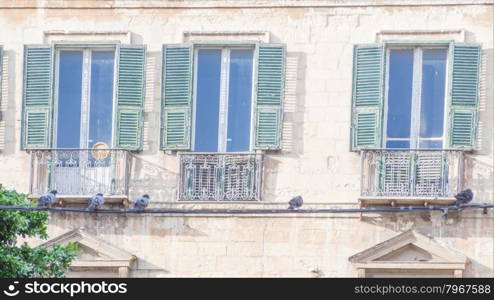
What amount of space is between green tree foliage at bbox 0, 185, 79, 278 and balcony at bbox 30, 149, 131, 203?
12.8 ft

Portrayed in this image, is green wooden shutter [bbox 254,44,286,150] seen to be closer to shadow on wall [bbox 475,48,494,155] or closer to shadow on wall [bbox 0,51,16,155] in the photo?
shadow on wall [bbox 475,48,494,155]

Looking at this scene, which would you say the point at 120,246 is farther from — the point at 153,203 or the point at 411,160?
the point at 411,160

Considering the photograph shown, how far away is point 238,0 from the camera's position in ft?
189

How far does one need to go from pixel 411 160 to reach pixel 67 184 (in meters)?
5.66

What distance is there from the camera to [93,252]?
2247 inches

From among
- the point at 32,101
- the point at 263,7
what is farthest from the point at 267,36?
the point at 32,101

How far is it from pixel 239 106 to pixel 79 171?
2.83m

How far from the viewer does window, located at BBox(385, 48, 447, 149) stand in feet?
187

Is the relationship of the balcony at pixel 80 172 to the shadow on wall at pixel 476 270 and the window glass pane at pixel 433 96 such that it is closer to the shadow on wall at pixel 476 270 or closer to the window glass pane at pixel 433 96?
the window glass pane at pixel 433 96

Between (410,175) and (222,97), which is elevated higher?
(222,97)

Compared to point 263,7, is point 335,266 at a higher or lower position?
lower

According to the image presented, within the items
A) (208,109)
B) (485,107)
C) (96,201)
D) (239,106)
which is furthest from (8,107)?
(485,107)

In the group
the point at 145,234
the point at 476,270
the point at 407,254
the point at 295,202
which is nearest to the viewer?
the point at 295,202

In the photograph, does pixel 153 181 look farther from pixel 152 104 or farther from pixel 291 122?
pixel 291 122
